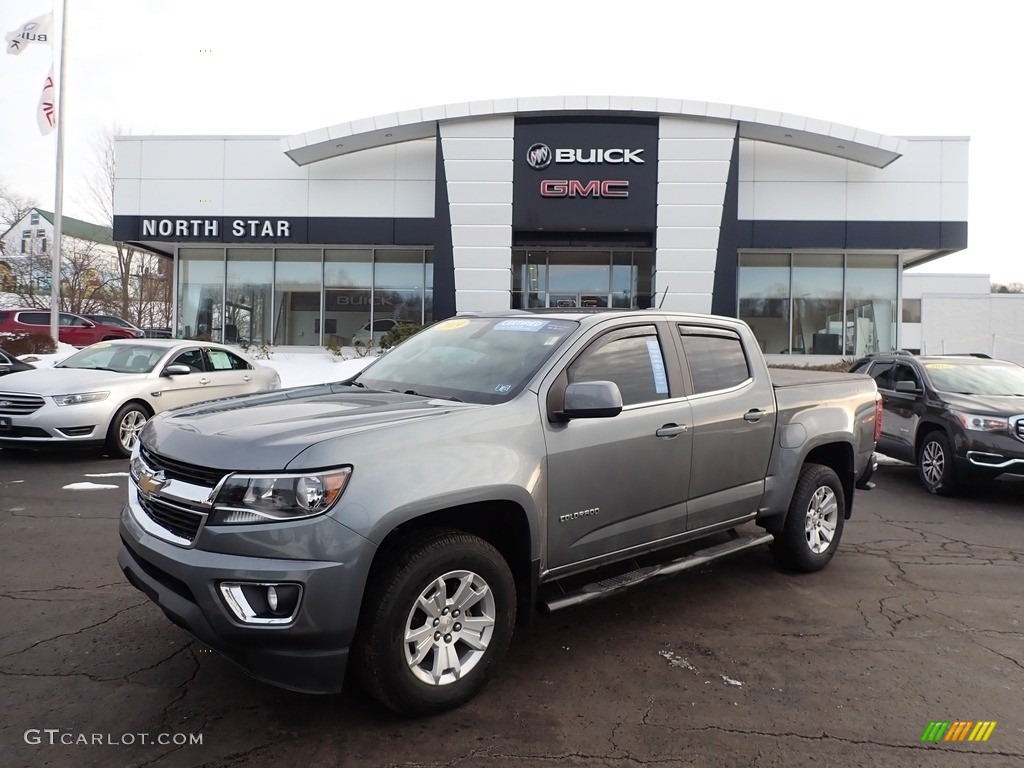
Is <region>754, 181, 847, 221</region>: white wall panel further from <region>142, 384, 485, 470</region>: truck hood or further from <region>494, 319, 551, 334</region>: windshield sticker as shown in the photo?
<region>142, 384, 485, 470</region>: truck hood

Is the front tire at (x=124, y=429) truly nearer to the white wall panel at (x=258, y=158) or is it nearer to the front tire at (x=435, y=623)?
the front tire at (x=435, y=623)

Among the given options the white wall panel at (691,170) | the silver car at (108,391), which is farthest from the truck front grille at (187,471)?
the white wall panel at (691,170)

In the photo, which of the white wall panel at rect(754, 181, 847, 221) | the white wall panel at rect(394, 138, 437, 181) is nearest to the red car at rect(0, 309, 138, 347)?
the white wall panel at rect(394, 138, 437, 181)

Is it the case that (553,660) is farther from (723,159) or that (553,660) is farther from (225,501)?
(723,159)

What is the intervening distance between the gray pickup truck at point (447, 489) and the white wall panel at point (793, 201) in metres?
18.6

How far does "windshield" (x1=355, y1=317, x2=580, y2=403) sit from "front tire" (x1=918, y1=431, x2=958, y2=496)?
6.13 meters

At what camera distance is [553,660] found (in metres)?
3.68

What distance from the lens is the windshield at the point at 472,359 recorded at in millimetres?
3672

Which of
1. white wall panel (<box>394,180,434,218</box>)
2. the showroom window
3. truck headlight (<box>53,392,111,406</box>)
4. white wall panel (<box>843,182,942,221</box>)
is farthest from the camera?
the showroom window

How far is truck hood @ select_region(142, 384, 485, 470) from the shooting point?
2797mm

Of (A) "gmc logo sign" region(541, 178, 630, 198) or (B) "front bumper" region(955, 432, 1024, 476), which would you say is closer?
(B) "front bumper" region(955, 432, 1024, 476)

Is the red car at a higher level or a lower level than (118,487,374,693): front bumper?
higher

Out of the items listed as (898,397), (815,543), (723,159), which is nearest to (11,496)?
(815,543)

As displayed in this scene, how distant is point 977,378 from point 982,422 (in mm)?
1314
